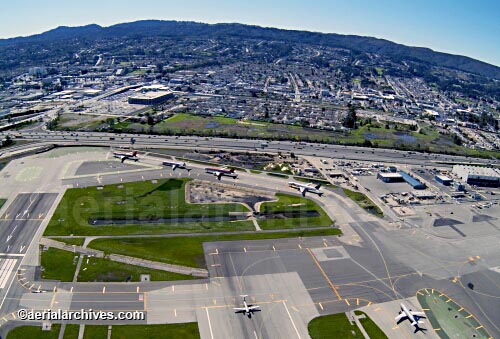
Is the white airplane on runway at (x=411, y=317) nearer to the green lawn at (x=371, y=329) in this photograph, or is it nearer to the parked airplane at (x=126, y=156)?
the green lawn at (x=371, y=329)

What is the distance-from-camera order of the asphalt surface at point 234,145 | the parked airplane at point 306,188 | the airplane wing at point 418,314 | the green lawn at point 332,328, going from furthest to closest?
1. the asphalt surface at point 234,145
2. the parked airplane at point 306,188
3. the airplane wing at point 418,314
4. the green lawn at point 332,328

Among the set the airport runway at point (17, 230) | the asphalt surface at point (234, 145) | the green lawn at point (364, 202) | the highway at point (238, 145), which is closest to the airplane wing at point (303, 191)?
the green lawn at point (364, 202)

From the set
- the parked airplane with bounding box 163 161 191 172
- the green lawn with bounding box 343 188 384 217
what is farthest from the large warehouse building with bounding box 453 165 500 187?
the parked airplane with bounding box 163 161 191 172

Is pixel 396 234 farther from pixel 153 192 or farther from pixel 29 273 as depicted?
pixel 29 273

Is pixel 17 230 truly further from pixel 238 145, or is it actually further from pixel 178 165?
pixel 238 145

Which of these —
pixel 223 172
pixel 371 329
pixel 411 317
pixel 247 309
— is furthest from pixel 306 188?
pixel 247 309
